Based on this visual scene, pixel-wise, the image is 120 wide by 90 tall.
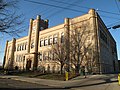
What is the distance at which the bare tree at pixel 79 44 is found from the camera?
33.8m

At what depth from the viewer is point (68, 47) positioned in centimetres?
3691

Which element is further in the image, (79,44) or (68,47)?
(68,47)

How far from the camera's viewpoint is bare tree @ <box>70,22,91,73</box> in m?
33.8

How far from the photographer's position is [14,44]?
→ 216 ft

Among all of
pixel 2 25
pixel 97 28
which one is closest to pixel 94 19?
pixel 97 28

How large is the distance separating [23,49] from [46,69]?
17.8 meters

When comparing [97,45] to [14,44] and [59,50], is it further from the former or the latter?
[14,44]

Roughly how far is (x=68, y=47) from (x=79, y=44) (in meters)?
3.11

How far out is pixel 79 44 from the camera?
35.1m

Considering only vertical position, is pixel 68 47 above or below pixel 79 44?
below

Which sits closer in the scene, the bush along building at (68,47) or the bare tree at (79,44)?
the bare tree at (79,44)

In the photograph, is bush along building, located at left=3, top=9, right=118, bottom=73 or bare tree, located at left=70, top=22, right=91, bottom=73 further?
bush along building, located at left=3, top=9, right=118, bottom=73

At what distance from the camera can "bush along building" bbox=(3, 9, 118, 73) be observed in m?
34.1

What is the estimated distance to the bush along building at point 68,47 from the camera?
3412 centimetres
